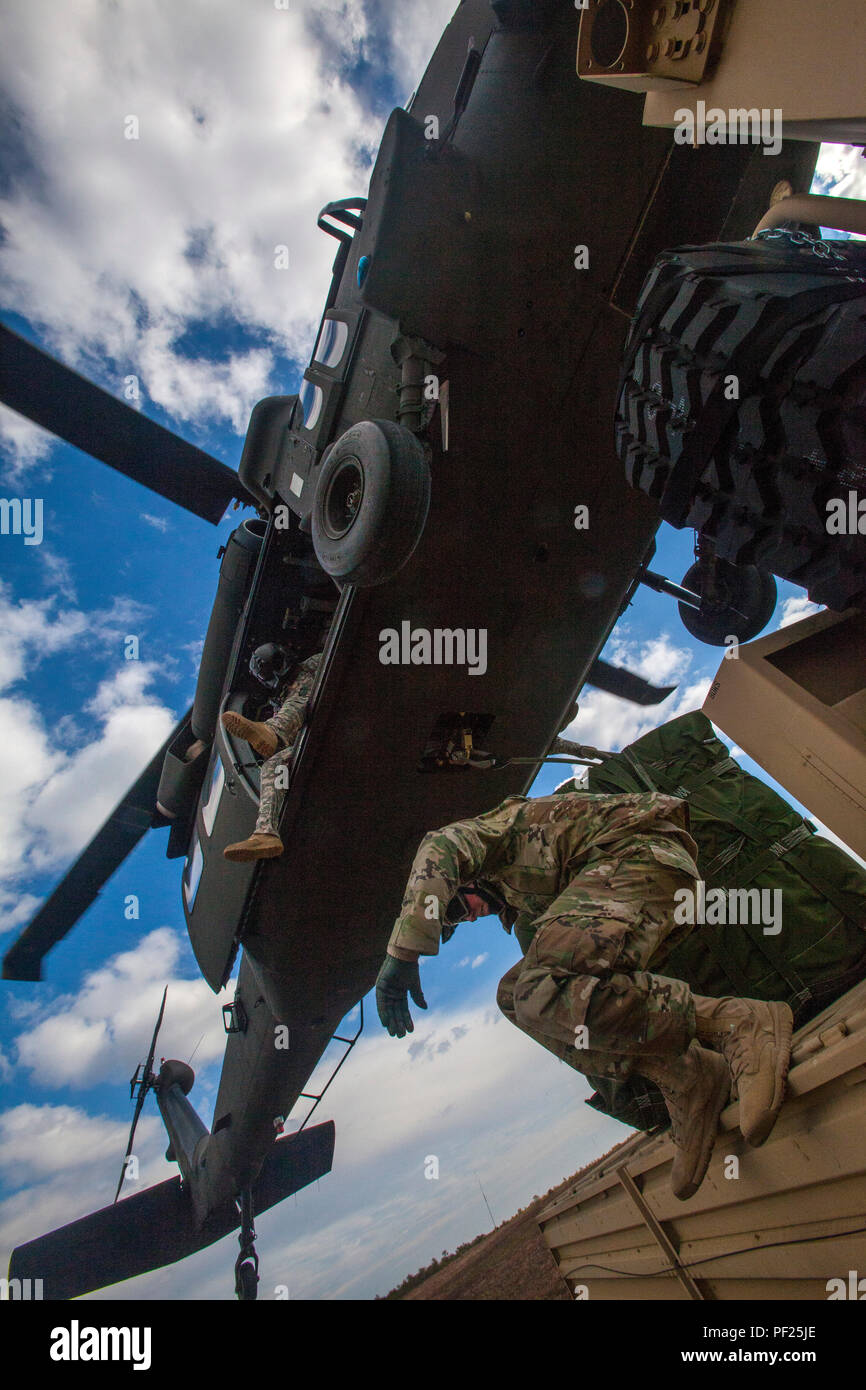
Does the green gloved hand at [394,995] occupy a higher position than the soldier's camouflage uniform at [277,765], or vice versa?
the soldier's camouflage uniform at [277,765]

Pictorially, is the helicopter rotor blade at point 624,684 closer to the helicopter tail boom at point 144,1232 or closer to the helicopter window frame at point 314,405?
the helicopter window frame at point 314,405

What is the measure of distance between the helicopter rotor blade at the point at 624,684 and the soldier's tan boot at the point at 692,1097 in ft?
11.9

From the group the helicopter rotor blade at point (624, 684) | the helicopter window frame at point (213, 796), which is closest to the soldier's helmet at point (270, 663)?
the helicopter window frame at point (213, 796)

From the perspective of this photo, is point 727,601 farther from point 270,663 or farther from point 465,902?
point 270,663

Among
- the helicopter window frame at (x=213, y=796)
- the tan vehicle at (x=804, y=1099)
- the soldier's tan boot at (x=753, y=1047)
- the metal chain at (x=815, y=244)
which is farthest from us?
the helicopter window frame at (x=213, y=796)

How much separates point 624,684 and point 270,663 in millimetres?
3030

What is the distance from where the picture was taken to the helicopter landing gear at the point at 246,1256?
7.11m

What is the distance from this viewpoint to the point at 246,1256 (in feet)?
24.4

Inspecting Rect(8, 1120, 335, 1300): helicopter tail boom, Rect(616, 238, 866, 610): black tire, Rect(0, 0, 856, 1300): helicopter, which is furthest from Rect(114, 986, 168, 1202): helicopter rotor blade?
Rect(616, 238, 866, 610): black tire

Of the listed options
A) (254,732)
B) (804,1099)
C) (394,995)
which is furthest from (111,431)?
(804,1099)

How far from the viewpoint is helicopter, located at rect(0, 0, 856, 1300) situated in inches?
122
